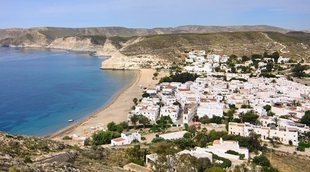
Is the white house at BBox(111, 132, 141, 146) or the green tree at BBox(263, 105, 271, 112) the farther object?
the green tree at BBox(263, 105, 271, 112)

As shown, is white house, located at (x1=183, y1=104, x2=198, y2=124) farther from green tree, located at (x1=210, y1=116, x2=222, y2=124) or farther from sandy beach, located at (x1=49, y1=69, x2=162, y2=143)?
sandy beach, located at (x1=49, y1=69, x2=162, y2=143)

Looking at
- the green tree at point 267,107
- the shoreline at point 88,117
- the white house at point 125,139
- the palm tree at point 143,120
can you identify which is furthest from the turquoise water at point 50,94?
the green tree at point 267,107

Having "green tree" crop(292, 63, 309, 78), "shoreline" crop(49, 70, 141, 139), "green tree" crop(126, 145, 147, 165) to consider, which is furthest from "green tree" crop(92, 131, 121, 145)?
"green tree" crop(292, 63, 309, 78)

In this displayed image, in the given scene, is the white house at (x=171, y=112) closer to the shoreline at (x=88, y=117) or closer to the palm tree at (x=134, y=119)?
the palm tree at (x=134, y=119)

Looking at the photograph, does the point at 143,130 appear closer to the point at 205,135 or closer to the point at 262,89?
the point at 205,135

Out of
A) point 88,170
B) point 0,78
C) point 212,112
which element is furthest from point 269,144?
point 0,78


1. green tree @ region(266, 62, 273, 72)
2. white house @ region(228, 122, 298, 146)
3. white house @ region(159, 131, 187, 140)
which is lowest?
white house @ region(159, 131, 187, 140)

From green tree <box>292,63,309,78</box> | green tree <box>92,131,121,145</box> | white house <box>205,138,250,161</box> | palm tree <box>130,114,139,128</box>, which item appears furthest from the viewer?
green tree <box>292,63,309,78</box>
